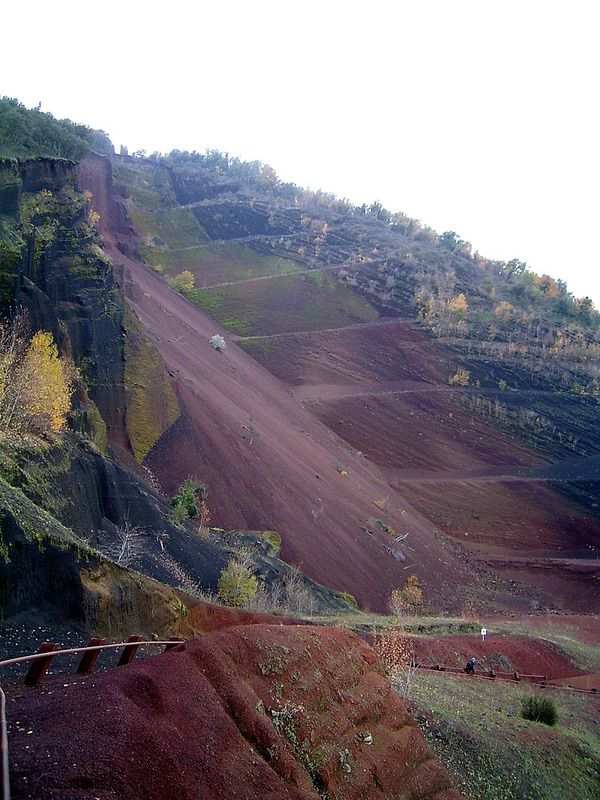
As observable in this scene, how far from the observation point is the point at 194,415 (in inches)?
1201

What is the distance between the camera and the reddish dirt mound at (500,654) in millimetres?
20266

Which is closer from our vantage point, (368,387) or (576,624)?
(576,624)

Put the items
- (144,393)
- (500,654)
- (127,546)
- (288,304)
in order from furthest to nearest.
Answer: (288,304) → (144,393) → (500,654) → (127,546)

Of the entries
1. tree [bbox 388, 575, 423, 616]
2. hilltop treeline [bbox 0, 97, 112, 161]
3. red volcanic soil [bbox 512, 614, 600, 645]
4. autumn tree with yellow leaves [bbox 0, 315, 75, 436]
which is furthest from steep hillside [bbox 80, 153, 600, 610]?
hilltop treeline [bbox 0, 97, 112, 161]

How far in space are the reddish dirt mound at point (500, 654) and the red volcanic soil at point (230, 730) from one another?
11.0m

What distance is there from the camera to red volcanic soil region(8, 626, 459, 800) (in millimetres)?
5105

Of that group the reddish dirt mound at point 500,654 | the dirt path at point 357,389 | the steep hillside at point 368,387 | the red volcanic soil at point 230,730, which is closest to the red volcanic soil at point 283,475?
the steep hillside at point 368,387

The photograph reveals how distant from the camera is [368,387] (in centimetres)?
5316

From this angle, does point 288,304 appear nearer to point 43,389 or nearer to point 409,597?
point 409,597

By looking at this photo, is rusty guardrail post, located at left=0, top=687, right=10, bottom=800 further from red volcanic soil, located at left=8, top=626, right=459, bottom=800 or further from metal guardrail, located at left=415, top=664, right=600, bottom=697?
metal guardrail, located at left=415, top=664, right=600, bottom=697

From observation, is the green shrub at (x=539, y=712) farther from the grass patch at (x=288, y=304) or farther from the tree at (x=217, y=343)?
the grass patch at (x=288, y=304)

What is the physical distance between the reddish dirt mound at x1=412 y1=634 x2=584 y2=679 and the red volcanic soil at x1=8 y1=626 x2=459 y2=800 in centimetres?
1095

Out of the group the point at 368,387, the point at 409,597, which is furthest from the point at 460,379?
the point at 409,597

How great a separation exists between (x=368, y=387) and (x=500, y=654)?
32.4 metres
